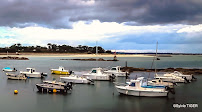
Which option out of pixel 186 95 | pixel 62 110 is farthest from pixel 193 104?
pixel 62 110

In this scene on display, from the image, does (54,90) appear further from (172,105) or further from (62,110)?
(172,105)

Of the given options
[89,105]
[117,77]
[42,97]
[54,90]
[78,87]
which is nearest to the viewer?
[89,105]

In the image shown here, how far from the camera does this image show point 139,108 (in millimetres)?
25109

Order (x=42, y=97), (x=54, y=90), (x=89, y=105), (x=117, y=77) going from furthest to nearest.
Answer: (x=117, y=77) < (x=54, y=90) < (x=42, y=97) < (x=89, y=105)

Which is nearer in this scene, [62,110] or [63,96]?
[62,110]

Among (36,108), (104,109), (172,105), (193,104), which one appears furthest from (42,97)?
(193,104)

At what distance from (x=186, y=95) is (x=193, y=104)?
5.36 metres

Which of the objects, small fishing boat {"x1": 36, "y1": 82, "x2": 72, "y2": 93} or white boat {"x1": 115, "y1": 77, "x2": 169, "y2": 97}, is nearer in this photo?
white boat {"x1": 115, "y1": 77, "x2": 169, "y2": 97}

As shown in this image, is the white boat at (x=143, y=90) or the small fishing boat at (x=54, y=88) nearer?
the white boat at (x=143, y=90)

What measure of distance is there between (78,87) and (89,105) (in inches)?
444

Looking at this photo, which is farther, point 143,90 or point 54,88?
point 54,88

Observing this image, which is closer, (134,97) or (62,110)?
(62,110)

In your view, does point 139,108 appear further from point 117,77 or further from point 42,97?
point 117,77

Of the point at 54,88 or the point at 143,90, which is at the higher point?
the point at 143,90
